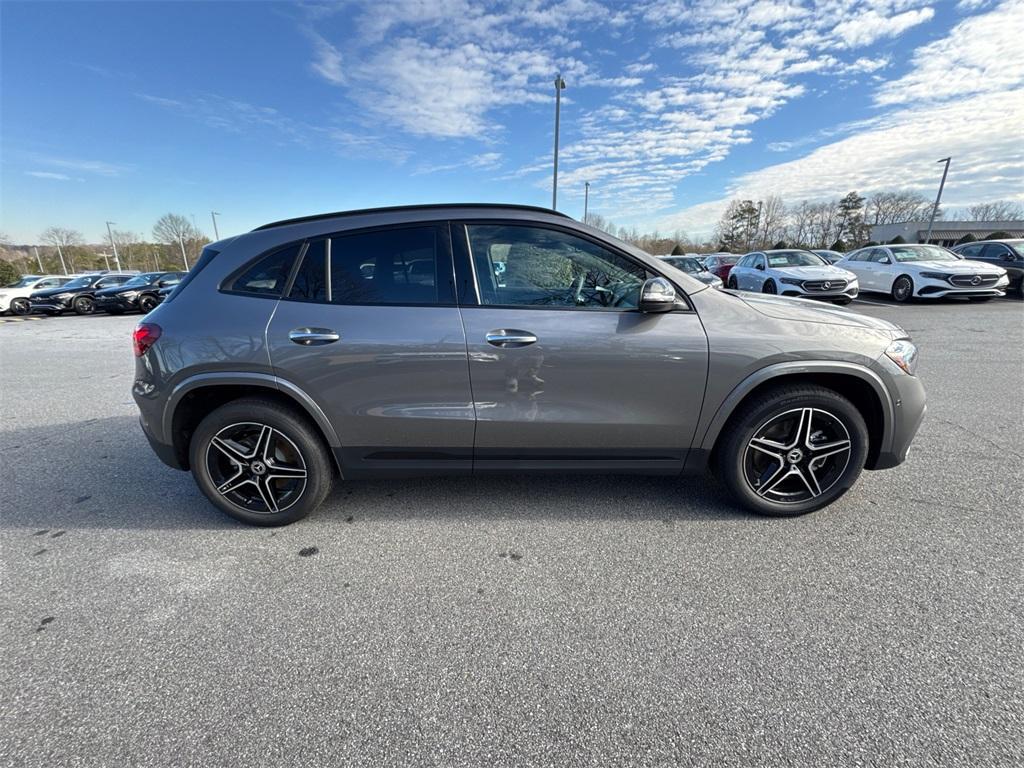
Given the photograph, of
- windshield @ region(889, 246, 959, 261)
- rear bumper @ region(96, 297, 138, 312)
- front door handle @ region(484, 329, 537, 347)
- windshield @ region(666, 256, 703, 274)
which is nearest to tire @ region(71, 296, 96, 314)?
rear bumper @ region(96, 297, 138, 312)

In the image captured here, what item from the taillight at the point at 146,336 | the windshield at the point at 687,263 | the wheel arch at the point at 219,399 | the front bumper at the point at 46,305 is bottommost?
the front bumper at the point at 46,305

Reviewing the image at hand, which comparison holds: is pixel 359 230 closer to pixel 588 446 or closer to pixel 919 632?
pixel 588 446

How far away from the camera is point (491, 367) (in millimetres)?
2545

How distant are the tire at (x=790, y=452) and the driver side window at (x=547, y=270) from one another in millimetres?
1030

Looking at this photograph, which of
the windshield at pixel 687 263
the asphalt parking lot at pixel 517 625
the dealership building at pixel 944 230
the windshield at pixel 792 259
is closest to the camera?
the asphalt parking lot at pixel 517 625

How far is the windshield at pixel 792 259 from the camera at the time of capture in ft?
44.9

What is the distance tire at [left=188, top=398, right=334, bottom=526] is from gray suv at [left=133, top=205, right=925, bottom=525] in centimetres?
1

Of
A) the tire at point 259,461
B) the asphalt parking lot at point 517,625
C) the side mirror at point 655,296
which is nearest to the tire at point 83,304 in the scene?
the asphalt parking lot at point 517,625

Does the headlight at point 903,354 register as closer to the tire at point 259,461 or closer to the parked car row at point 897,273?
the tire at point 259,461

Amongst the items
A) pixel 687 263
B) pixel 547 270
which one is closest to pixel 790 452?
pixel 547 270

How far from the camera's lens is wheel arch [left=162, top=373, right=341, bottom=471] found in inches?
103

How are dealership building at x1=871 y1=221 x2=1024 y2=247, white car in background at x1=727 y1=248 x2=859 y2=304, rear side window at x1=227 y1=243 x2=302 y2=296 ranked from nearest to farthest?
rear side window at x1=227 y1=243 x2=302 y2=296 → white car in background at x1=727 y1=248 x2=859 y2=304 → dealership building at x1=871 y1=221 x2=1024 y2=247

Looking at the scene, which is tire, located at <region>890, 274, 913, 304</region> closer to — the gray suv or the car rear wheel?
→ the car rear wheel

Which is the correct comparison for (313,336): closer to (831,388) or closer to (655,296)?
(655,296)
